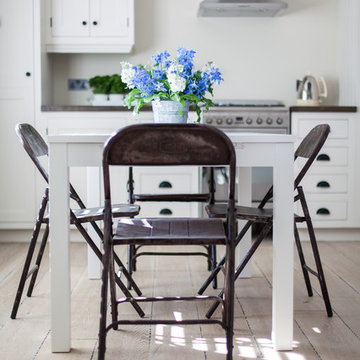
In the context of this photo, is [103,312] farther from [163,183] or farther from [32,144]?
[163,183]

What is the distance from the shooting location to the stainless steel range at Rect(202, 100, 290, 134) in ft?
14.4

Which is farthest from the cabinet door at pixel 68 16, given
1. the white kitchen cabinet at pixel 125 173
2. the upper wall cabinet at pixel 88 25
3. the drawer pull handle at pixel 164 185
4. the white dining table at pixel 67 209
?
the white dining table at pixel 67 209

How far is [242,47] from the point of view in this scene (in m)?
4.94

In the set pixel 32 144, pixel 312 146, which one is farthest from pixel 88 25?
pixel 312 146

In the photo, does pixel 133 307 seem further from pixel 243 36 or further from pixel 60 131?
pixel 243 36

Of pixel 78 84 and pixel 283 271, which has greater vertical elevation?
pixel 78 84

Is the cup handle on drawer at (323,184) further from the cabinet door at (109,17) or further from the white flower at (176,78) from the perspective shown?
the white flower at (176,78)

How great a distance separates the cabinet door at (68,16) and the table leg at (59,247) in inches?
99.9

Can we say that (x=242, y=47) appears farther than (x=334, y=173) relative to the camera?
Yes

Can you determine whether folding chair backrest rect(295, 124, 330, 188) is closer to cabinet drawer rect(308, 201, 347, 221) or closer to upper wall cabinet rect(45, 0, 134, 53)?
cabinet drawer rect(308, 201, 347, 221)

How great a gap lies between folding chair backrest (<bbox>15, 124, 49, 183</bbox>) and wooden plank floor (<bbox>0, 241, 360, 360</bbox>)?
61cm

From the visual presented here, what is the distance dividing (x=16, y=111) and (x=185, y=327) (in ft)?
8.03

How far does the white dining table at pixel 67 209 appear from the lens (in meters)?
2.19

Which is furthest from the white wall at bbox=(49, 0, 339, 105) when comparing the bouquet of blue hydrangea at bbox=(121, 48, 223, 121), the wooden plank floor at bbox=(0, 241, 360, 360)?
the bouquet of blue hydrangea at bbox=(121, 48, 223, 121)
